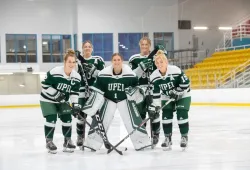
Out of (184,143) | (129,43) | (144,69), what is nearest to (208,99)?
(129,43)

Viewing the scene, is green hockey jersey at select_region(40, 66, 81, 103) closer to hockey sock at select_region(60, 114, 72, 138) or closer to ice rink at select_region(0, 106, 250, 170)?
hockey sock at select_region(60, 114, 72, 138)

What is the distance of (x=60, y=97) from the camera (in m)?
4.99

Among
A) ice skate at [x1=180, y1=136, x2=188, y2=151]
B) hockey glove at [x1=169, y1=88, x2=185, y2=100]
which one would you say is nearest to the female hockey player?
hockey glove at [x1=169, y1=88, x2=185, y2=100]

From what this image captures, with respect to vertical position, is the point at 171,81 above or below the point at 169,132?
above

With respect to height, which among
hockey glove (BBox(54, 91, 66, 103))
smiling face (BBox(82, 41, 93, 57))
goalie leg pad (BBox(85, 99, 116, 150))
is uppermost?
smiling face (BBox(82, 41, 93, 57))

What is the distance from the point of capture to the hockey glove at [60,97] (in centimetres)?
498

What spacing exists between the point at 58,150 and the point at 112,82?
3.26ft

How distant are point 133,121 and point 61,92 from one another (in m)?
0.81

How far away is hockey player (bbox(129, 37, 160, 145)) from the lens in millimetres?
5312

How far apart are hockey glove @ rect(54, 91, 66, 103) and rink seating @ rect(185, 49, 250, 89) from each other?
33.7ft

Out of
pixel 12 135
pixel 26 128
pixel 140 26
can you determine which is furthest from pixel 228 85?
pixel 12 135

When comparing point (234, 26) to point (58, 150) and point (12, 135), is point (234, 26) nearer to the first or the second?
point (12, 135)

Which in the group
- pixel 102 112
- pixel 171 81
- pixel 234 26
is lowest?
pixel 102 112

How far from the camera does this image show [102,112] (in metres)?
5.16
